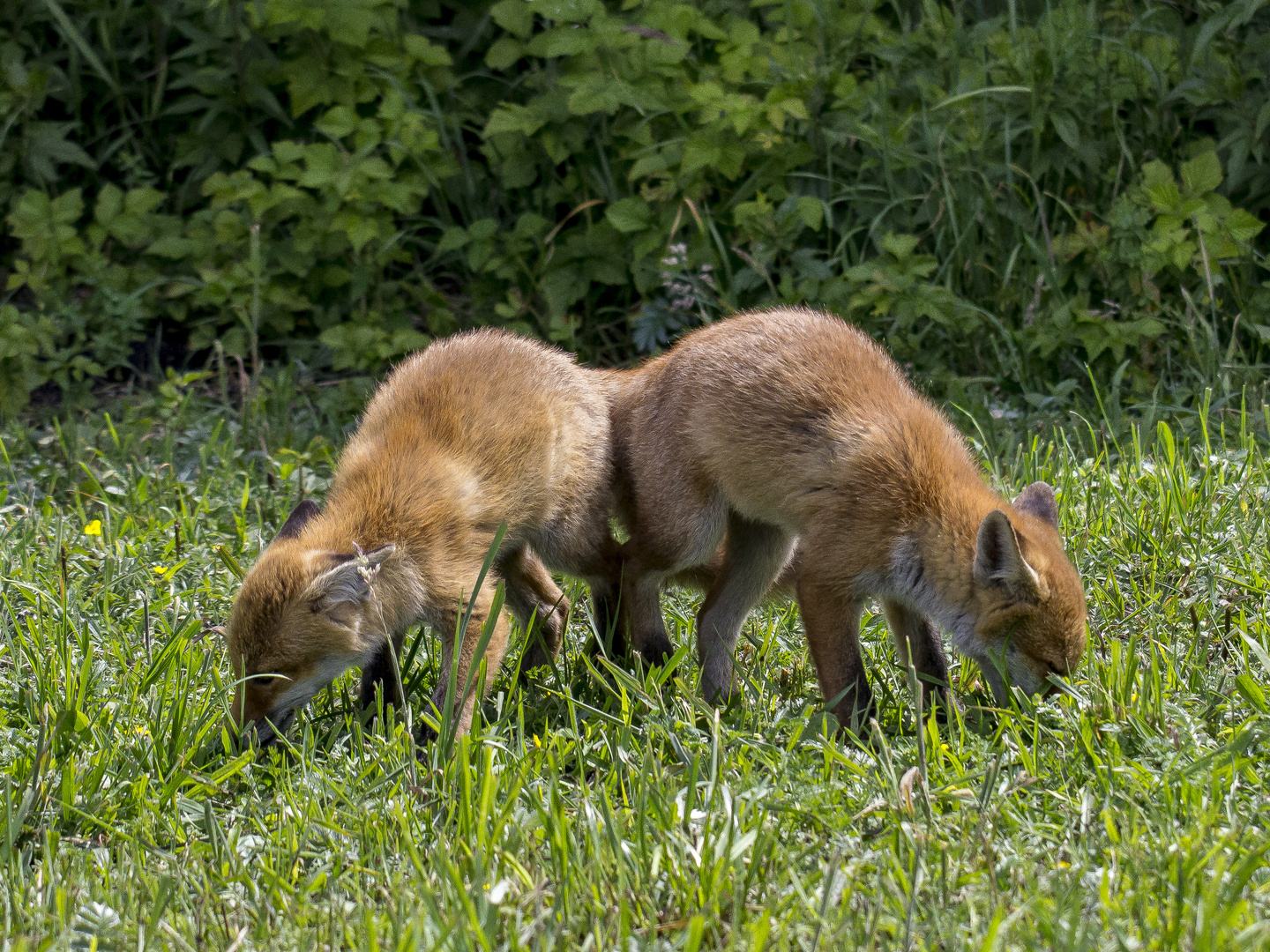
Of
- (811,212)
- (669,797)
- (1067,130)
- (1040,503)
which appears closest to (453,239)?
(811,212)

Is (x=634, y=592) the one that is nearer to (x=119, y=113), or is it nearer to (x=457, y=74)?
(x=457, y=74)

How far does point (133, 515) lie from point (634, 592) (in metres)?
2.67

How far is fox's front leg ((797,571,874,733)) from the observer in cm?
447

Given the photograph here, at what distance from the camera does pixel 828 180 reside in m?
8.05

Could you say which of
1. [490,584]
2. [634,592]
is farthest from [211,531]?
[634,592]

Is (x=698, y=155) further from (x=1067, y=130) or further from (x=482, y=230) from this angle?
(x=1067, y=130)

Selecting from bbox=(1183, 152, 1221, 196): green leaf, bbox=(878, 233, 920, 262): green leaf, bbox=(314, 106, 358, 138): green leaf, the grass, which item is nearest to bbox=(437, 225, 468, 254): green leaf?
bbox=(314, 106, 358, 138): green leaf

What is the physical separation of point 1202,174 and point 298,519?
5.41 m

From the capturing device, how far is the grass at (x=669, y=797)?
299cm

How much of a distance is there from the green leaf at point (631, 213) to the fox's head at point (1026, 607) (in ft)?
13.9

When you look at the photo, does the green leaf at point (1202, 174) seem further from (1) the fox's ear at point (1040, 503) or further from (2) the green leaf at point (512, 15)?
(2) the green leaf at point (512, 15)

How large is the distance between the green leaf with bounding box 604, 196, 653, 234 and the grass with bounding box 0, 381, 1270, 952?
10.9 feet

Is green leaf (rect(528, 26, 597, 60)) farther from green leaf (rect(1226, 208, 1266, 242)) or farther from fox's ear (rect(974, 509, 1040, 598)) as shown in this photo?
fox's ear (rect(974, 509, 1040, 598))

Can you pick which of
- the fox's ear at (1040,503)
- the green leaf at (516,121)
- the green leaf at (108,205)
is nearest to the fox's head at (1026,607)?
the fox's ear at (1040,503)
